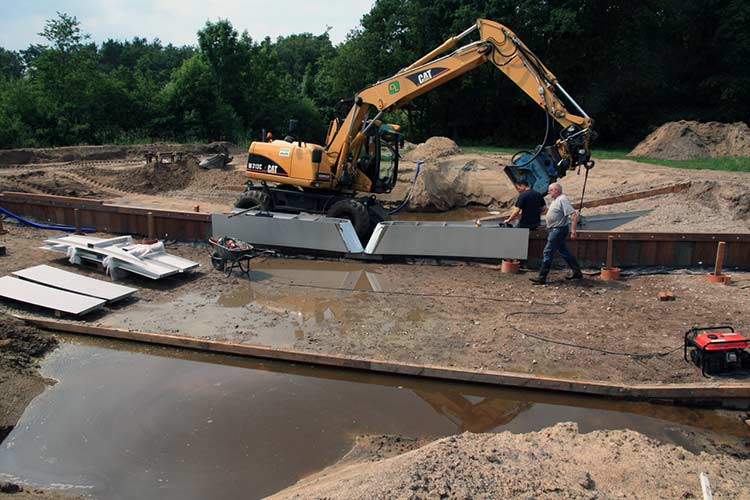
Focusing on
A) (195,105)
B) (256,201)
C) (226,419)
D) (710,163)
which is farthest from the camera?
(195,105)

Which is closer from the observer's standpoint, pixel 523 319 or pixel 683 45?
pixel 523 319

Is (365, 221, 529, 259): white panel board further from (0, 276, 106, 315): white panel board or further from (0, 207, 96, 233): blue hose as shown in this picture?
(0, 207, 96, 233): blue hose

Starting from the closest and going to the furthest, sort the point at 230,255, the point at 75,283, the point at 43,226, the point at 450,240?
the point at 75,283, the point at 230,255, the point at 450,240, the point at 43,226

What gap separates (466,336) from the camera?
6867mm

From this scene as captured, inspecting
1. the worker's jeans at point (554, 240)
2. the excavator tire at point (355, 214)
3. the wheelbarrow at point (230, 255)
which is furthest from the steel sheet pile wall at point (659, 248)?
the wheelbarrow at point (230, 255)

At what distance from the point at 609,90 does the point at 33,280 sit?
1278 inches

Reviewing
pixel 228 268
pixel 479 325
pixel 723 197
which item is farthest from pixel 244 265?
pixel 723 197

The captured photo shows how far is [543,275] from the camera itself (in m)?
8.68

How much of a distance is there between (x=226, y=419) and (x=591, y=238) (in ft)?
21.6

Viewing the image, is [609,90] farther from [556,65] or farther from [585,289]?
[585,289]

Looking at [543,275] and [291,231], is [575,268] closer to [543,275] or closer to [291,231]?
[543,275]

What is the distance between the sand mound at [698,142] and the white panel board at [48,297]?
69.2 feet

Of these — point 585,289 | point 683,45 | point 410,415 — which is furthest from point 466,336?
point 683,45

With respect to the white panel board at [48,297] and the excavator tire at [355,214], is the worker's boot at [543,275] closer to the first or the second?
the excavator tire at [355,214]
